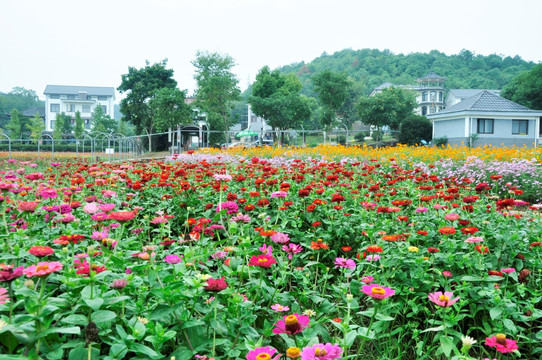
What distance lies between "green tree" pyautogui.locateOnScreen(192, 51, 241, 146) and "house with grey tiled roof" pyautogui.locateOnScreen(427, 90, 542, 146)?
1605cm

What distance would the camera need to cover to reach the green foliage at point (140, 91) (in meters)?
33.0

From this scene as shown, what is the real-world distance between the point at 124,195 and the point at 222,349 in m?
2.50

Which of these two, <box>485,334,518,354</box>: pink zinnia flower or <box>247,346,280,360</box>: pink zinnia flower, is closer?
<box>247,346,280,360</box>: pink zinnia flower

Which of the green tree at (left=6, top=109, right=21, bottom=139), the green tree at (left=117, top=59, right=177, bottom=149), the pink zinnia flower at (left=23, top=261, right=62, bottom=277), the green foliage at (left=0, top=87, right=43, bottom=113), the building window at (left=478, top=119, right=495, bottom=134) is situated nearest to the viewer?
the pink zinnia flower at (left=23, top=261, right=62, bottom=277)

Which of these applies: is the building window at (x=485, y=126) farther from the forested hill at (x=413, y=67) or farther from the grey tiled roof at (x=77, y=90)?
the grey tiled roof at (x=77, y=90)

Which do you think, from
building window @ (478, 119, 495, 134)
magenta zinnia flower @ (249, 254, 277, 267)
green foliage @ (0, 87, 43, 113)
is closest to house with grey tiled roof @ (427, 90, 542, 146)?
building window @ (478, 119, 495, 134)

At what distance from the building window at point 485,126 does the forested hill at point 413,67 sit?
43.1 meters

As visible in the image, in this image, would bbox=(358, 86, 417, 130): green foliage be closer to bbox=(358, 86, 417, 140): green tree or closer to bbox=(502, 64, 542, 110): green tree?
bbox=(358, 86, 417, 140): green tree

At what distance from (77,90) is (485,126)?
62259 mm

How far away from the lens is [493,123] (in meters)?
27.6

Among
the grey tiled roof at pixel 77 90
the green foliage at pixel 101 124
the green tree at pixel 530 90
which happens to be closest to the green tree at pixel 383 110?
the green tree at pixel 530 90

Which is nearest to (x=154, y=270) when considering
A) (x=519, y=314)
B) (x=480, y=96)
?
(x=519, y=314)

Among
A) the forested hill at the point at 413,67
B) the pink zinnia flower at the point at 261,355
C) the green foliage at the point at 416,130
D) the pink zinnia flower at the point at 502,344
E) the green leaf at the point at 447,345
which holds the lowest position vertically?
the green leaf at the point at 447,345

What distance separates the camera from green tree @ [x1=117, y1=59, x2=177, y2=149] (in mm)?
33031
